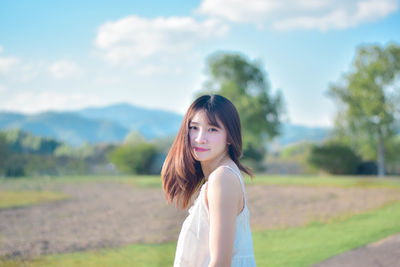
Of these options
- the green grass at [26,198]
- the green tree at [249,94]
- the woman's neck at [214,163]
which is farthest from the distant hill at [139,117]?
the woman's neck at [214,163]

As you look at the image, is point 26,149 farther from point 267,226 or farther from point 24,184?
point 267,226

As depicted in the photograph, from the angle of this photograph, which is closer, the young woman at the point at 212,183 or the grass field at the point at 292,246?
the young woman at the point at 212,183

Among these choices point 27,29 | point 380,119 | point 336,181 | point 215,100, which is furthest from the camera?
point 380,119

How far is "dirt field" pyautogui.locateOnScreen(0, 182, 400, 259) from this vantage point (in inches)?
223

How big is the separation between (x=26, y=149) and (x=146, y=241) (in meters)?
12.5

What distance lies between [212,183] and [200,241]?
0.25 meters

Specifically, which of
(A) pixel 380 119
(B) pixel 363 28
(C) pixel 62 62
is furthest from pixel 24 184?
(A) pixel 380 119

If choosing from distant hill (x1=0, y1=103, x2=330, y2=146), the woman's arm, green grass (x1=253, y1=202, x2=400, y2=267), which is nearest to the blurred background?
green grass (x1=253, y1=202, x2=400, y2=267)

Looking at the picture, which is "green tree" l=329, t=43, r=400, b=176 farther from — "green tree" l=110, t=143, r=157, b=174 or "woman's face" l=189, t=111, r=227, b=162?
"woman's face" l=189, t=111, r=227, b=162

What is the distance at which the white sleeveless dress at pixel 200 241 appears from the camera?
4.43ft

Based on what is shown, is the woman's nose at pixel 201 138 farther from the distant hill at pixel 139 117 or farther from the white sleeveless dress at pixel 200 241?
the distant hill at pixel 139 117

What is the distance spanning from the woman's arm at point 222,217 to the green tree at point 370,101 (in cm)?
2013

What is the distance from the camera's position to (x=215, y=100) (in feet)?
4.83

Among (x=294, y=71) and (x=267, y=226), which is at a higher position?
(x=294, y=71)
